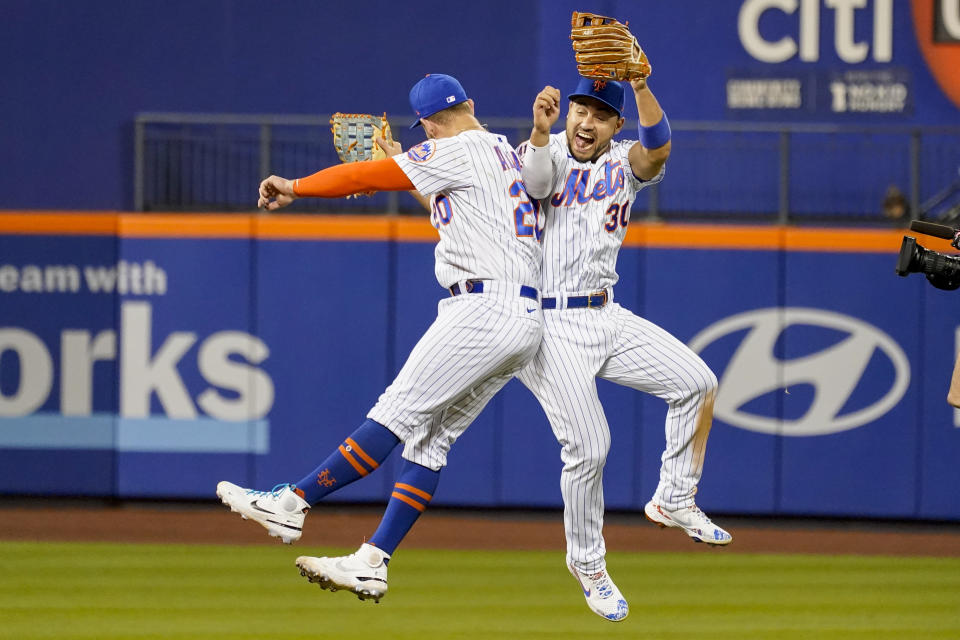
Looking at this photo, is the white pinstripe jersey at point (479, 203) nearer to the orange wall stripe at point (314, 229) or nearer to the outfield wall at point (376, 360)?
the outfield wall at point (376, 360)

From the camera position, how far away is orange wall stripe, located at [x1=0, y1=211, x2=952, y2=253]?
28.5ft

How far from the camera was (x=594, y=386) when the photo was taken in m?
4.60

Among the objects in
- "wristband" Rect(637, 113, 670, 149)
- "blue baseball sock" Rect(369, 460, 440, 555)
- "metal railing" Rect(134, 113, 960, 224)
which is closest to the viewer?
"wristband" Rect(637, 113, 670, 149)

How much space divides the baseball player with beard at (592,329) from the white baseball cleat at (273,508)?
0.94m

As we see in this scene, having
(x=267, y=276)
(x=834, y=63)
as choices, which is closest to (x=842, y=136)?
(x=834, y=63)

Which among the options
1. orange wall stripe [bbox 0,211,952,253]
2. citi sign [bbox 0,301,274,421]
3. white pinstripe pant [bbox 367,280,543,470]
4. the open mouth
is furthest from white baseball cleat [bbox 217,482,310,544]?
citi sign [bbox 0,301,274,421]

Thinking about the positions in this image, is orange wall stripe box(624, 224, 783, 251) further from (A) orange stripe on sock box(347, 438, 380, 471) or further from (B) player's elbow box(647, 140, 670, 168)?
(A) orange stripe on sock box(347, 438, 380, 471)

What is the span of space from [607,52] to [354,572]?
6.36ft

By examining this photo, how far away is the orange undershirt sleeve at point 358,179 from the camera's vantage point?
4426 mm

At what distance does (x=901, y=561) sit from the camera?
7.89 m

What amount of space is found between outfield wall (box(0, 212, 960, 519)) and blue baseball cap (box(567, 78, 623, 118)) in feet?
13.9

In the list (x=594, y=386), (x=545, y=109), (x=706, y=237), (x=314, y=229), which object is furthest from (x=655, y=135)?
(x=314, y=229)

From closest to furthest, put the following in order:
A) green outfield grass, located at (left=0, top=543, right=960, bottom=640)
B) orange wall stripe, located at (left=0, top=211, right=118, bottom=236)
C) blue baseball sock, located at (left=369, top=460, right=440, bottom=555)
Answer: blue baseball sock, located at (left=369, top=460, right=440, bottom=555)
green outfield grass, located at (left=0, top=543, right=960, bottom=640)
orange wall stripe, located at (left=0, top=211, right=118, bottom=236)

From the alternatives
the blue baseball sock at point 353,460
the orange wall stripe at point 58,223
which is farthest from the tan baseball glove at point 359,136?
the orange wall stripe at point 58,223
